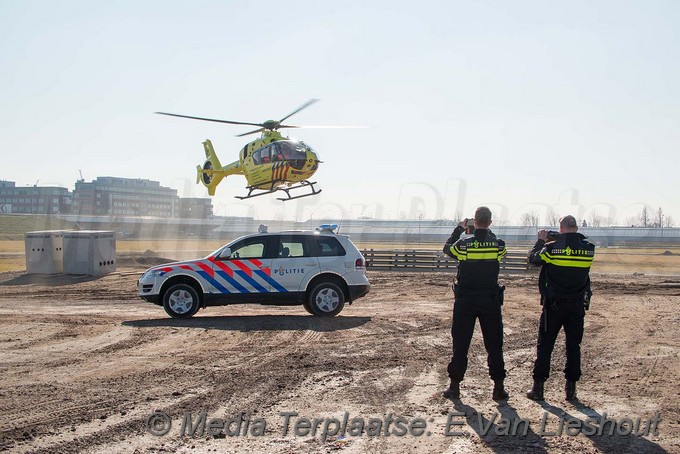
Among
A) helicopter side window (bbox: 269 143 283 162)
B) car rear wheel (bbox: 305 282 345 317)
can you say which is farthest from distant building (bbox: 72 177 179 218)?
car rear wheel (bbox: 305 282 345 317)

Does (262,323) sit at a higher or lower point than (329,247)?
lower

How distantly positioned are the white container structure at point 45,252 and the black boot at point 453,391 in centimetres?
2261

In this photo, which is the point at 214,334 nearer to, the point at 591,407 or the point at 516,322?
the point at 516,322

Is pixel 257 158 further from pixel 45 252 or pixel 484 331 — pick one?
pixel 484 331

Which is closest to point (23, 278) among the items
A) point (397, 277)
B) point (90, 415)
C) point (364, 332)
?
point (397, 277)

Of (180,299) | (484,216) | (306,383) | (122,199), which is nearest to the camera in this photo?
(484,216)

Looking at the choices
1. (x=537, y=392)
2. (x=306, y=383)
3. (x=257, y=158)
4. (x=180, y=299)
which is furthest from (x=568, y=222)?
(x=257, y=158)

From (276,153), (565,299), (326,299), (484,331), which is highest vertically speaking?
(276,153)

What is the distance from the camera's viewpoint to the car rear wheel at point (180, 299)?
12.7m

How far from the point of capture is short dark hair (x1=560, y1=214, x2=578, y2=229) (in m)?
6.65

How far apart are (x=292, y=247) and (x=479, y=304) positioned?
7045mm

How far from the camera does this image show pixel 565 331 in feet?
21.2

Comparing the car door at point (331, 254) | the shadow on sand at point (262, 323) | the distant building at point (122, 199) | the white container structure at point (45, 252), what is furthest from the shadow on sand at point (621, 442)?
the distant building at point (122, 199)

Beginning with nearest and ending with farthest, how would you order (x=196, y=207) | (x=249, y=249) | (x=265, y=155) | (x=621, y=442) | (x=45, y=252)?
1. (x=621, y=442)
2. (x=249, y=249)
3. (x=265, y=155)
4. (x=45, y=252)
5. (x=196, y=207)
